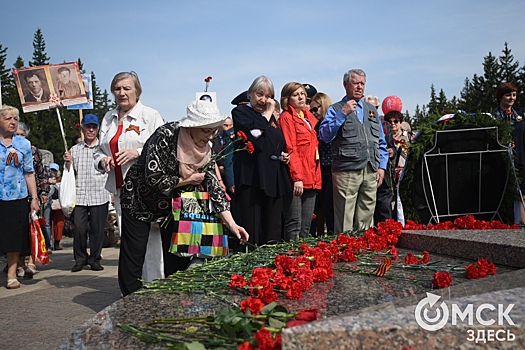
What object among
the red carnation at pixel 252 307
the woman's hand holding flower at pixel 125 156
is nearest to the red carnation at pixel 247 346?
the red carnation at pixel 252 307

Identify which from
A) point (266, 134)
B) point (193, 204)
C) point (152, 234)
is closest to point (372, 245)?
point (193, 204)

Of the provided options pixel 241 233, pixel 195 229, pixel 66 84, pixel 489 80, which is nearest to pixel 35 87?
pixel 66 84

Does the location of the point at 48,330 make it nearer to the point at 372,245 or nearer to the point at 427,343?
the point at 372,245

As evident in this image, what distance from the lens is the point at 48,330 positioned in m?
4.67

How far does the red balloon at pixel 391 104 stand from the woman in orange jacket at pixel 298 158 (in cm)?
288

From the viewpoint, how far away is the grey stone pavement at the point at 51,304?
445 centimetres

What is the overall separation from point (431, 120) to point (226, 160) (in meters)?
3.02

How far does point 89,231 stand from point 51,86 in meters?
4.81

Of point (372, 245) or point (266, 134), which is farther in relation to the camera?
point (266, 134)

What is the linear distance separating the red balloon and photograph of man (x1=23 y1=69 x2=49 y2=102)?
22.6 ft

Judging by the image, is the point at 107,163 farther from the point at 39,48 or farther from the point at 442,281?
the point at 39,48

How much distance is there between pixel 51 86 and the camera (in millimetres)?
12258

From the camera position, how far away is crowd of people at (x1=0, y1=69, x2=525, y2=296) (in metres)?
4.41

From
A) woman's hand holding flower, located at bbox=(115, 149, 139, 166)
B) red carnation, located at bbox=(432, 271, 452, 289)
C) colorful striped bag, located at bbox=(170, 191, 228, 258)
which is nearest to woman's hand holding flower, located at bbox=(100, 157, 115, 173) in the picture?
woman's hand holding flower, located at bbox=(115, 149, 139, 166)
